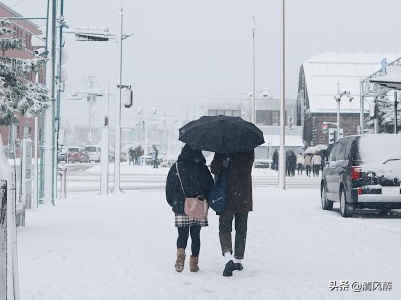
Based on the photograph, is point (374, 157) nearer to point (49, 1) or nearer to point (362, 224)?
point (362, 224)

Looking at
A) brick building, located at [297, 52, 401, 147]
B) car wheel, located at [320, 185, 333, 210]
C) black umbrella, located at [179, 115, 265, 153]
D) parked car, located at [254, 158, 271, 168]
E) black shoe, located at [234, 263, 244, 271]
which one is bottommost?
black shoe, located at [234, 263, 244, 271]

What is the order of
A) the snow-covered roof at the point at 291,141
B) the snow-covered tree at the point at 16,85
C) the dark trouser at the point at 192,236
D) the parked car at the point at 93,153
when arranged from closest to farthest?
the dark trouser at the point at 192,236 < the snow-covered tree at the point at 16,85 < the snow-covered roof at the point at 291,141 < the parked car at the point at 93,153

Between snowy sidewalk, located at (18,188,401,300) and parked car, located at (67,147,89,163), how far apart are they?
59.3 metres

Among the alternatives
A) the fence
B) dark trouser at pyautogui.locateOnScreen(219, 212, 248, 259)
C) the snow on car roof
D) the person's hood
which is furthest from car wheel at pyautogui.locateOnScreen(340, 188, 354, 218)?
the fence

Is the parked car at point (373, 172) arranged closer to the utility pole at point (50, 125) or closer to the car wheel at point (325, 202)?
the car wheel at point (325, 202)

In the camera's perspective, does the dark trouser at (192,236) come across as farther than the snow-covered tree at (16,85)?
No

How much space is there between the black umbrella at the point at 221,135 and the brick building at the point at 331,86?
202ft

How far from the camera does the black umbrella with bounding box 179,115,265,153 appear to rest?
8094 mm

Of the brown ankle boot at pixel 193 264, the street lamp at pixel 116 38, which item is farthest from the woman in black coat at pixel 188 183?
the street lamp at pixel 116 38

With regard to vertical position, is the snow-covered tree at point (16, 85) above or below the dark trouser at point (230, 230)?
above

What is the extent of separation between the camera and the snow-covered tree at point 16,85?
39.2 ft

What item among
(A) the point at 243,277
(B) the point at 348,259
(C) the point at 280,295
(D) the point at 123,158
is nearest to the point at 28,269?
(A) the point at 243,277

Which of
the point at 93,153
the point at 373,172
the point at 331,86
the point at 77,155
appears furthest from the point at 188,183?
the point at 93,153

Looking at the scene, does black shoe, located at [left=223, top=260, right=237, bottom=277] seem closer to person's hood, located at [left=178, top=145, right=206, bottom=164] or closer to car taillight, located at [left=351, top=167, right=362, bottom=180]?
person's hood, located at [left=178, top=145, right=206, bottom=164]
